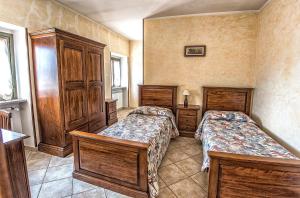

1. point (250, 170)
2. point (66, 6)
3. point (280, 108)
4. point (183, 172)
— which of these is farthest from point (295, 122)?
point (66, 6)

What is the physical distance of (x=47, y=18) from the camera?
2.98 m

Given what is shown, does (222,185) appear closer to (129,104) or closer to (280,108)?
(280,108)

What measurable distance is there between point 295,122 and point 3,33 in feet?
14.4

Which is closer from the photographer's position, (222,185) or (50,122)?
(222,185)

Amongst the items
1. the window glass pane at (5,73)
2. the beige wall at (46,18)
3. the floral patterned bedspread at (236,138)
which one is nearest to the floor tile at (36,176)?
the beige wall at (46,18)

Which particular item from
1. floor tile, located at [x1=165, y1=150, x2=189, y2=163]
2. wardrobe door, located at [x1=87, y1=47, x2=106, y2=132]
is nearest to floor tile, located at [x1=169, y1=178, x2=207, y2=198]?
floor tile, located at [x1=165, y1=150, x2=189, y2=163]

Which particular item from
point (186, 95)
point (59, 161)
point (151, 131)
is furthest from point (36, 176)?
point (186, 95)

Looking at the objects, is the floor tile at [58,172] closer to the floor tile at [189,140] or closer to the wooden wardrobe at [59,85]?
the wooden wardrobe at [59,85]

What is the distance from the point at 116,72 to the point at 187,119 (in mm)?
3524

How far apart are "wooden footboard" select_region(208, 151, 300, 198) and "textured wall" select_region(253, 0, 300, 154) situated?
815 millimetres

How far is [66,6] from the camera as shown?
3.29 m

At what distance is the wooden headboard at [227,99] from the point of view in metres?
3.41

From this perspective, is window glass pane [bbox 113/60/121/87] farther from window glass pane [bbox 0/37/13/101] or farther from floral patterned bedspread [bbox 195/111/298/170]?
floral patterned bedspread [bbox 195/111/298/170]

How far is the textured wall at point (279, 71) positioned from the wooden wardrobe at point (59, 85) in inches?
129
